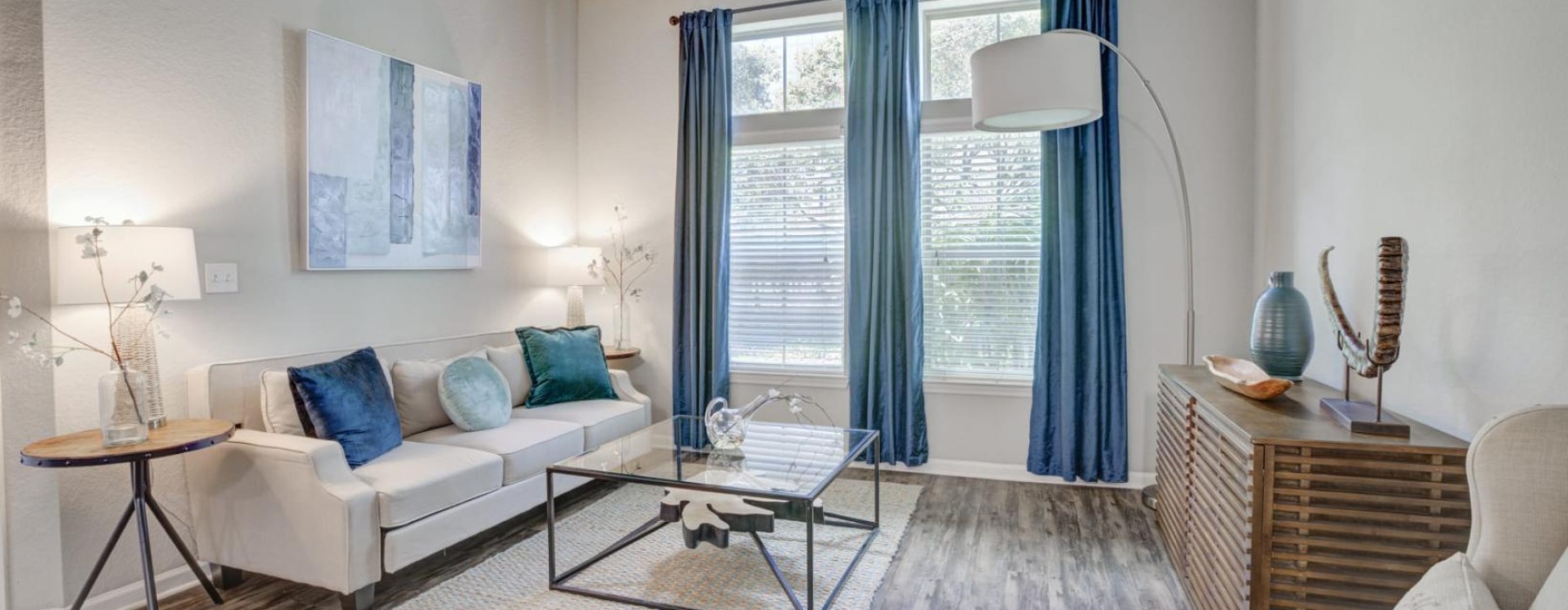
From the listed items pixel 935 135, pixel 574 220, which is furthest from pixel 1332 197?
pixel 574 220

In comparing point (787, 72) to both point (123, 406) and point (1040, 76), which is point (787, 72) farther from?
point (123, 406)

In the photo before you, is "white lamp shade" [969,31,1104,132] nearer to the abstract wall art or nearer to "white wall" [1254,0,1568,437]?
"white wall" [1254,0,1568,437]

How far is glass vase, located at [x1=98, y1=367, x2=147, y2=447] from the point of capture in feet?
7.53

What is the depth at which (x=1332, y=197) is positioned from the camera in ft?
9.52

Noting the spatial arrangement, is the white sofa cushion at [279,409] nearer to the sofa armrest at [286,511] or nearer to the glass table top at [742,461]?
the sofa armrest at [286,511]

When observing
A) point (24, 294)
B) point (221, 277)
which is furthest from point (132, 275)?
point (221, 277)

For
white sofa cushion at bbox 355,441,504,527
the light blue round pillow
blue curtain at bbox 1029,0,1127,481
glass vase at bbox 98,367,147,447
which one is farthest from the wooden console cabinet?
glass vase at bbox 98,367,147,447

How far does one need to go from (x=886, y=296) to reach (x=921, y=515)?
4.06 feet

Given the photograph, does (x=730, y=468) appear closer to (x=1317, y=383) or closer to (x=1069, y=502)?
(x=1069, y=502)

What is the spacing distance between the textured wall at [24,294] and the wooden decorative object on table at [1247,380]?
3839mm

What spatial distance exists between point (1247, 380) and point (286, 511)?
3291 millimetres

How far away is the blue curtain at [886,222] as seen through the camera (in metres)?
4.23

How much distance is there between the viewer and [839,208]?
453cm

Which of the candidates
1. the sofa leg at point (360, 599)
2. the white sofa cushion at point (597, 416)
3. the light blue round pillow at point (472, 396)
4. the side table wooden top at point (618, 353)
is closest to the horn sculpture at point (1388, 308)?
the white sofa cushion at point (597, 416)
